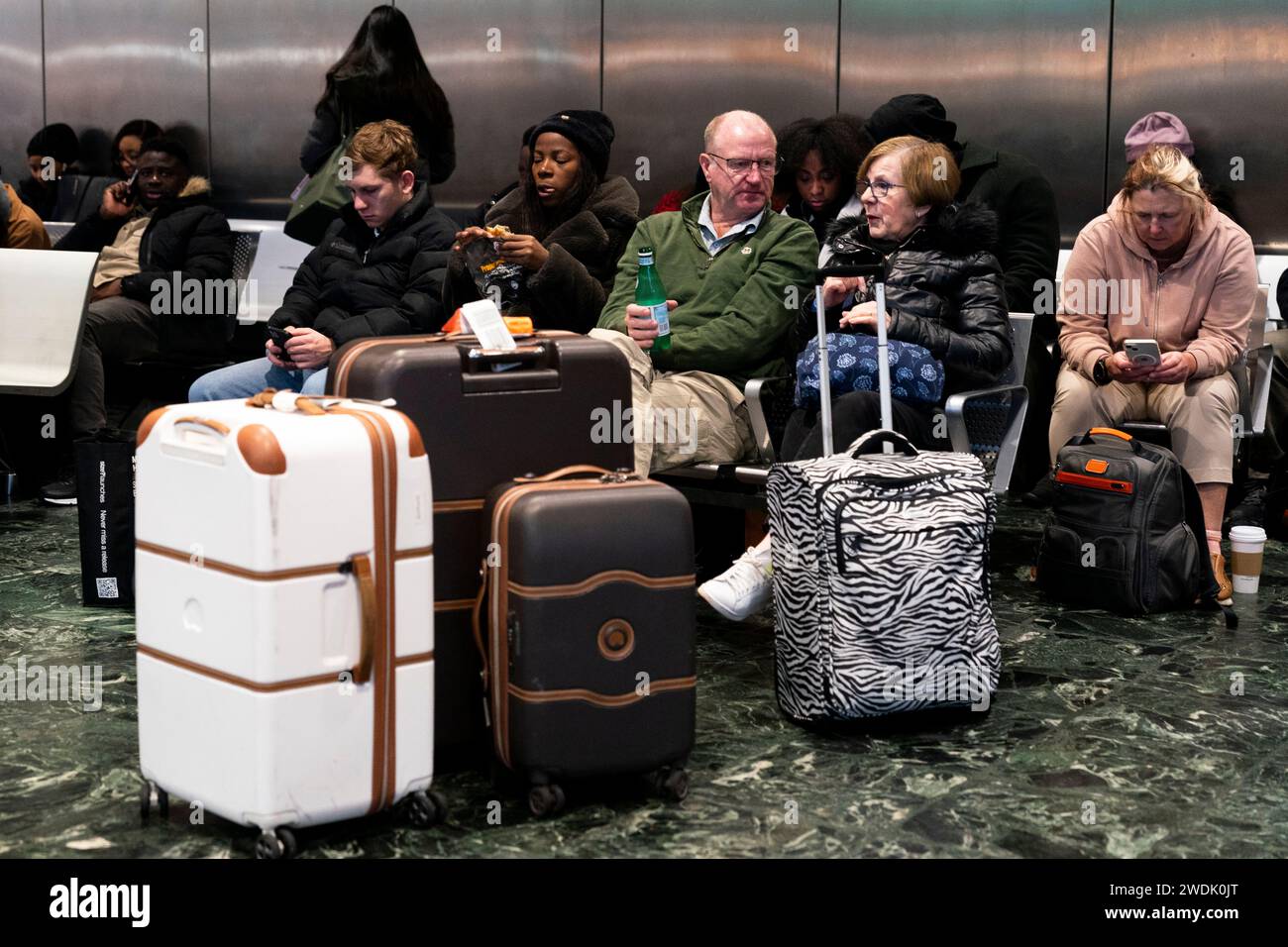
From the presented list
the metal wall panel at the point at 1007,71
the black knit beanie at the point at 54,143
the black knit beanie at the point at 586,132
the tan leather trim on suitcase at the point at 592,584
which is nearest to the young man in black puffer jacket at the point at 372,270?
the black knit beanie at the point at 586,132

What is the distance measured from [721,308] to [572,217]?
74 cm

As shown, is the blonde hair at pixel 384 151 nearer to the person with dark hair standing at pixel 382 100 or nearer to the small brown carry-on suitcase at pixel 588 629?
the person with dark hair standing at pixel 382 100

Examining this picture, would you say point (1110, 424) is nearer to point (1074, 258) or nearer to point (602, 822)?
point (1074, 258)

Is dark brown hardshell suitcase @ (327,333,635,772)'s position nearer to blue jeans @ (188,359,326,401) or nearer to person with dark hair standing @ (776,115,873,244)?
blue jeans @ (188,359,326,401)

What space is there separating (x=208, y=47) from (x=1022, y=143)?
5.00 meters

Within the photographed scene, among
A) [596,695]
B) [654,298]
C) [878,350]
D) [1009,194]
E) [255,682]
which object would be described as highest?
[1009,194]

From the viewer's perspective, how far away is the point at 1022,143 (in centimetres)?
736

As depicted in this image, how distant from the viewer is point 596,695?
2.94 m

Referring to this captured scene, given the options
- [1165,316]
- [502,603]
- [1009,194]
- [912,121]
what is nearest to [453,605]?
[502,603]

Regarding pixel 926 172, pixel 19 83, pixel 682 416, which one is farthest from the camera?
pixel 19 83

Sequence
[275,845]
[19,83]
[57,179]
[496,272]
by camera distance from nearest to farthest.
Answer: [275,845]
[496,272]
[57,179]
[19,83]

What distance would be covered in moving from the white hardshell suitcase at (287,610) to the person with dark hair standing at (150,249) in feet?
15.0

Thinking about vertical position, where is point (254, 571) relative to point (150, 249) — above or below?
below

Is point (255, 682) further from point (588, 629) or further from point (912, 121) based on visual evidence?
point (912, 121)
